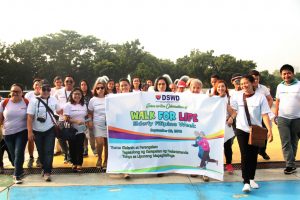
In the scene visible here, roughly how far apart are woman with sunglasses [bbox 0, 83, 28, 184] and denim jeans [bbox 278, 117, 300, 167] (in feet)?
15.8

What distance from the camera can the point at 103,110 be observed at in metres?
6.00

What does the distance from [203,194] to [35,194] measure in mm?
2613

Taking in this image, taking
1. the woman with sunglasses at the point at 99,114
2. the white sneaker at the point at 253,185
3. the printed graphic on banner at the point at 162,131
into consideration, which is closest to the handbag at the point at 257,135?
the white sneaker at the point at 253,185

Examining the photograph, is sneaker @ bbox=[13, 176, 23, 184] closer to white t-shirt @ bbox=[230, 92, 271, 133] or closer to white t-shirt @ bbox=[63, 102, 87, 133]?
white t-shirt @ bbox=[63, 102, 87, 133]

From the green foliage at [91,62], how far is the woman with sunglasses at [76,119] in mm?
43845

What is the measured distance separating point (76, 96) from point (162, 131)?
5.81 feet

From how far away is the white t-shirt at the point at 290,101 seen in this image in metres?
5.77

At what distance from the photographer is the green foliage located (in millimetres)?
50562

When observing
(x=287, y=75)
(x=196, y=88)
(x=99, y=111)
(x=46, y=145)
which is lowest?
(x=46, y=145)

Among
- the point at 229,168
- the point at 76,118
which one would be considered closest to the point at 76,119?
the point at 76,118

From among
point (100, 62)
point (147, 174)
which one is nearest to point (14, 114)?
point (147, 174)

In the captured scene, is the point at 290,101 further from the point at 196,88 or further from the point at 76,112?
the point at 76,112

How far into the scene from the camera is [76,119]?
5.95m

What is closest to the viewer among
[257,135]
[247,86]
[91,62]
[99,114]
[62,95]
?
[257,135]
